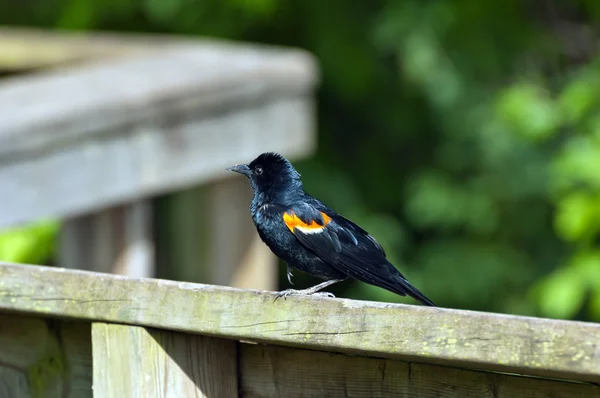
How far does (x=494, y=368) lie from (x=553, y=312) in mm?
4559

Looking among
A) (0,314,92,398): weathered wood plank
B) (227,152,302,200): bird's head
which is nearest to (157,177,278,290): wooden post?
(227,152,302,200): bird's head

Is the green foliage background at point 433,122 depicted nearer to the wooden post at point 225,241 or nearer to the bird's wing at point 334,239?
the wooden post at point 225,241

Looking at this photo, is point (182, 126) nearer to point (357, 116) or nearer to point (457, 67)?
point (457, 67)

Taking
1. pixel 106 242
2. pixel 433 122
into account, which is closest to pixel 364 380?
pixel 106 242

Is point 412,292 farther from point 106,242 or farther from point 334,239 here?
point 106,242

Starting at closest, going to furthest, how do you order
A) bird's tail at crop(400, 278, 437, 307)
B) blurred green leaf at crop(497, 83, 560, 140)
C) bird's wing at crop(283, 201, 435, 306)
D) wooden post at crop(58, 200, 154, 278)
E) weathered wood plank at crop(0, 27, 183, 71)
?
1. bird's tail at crop(400, 278, 437, 307)
2. bird's wing at crop(283, 201, 435, 306)
3. wooden post at crop(58, 200, 154, 278)
4. weathered wood plank at crop(0, 27, 183, 71)
5. blurred green leaf at crop(497, 83, 560, 140)

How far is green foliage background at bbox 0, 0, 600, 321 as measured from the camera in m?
7.37

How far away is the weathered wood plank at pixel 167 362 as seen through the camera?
5.32ft

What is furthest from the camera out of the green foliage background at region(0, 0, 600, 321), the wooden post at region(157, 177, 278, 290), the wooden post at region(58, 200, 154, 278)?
the green foliage background at region(0, 0, 600, 321)

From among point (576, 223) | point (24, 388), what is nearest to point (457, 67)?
point (576, 223)

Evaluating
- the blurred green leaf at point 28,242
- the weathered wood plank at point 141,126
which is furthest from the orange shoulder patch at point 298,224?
the blurred green leaf at point 28,242

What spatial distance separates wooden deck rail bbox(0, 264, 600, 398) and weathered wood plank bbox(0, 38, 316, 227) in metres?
1.11

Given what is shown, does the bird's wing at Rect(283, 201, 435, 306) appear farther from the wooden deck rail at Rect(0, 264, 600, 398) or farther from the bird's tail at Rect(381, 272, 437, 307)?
the wooden deck rail at Rect(0, 264, 600, 398)

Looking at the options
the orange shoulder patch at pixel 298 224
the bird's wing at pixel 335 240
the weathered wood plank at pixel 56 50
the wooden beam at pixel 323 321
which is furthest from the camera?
the weathered wood plank at pixel 56 50
